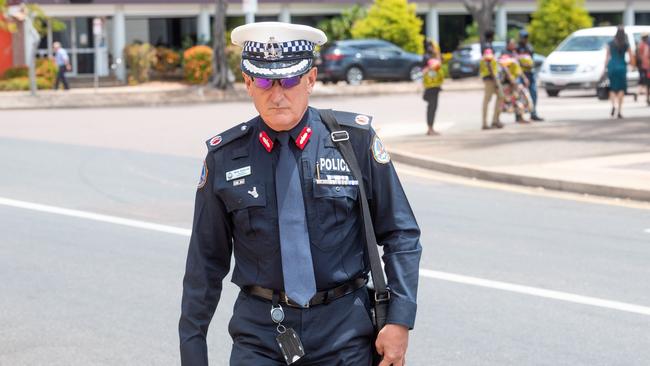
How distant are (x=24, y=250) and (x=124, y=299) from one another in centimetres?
255

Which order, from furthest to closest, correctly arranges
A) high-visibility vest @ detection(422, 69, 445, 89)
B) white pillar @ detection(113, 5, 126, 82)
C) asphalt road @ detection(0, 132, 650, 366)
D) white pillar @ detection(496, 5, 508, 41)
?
white pillar @ detection(496, 5, 508, 41)
white pillar @ detection(113, 5, 126, 82)
high-visibility vest @ detection(422, 69, 445, 89)
asphalt road @ detection(0, 132, 650, 366)

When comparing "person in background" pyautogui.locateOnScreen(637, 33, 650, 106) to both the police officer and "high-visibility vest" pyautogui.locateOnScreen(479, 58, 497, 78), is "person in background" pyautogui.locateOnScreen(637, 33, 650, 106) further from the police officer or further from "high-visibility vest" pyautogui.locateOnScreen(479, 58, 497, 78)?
the police officer

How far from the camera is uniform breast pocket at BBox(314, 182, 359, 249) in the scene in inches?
157

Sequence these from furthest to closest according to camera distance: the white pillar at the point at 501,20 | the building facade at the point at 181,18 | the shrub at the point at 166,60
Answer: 1. the white pillar at the point at 501,20
2. the building facade at the point at 181,18
3. the shrub at the point at 166,60

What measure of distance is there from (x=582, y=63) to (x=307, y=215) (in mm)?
29923

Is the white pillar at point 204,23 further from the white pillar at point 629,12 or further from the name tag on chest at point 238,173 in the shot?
the name tag on chest at point 238,173

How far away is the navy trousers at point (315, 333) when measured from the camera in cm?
396

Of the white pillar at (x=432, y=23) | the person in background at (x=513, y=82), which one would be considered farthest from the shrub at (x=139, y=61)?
the person in background at (x=513, y=82)

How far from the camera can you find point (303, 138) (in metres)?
4.04

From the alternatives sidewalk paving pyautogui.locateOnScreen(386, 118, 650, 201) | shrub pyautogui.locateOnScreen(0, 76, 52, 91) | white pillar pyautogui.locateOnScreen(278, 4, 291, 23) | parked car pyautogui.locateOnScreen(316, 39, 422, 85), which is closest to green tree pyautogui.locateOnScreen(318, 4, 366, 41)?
white pillar pyautogui.locateOnScreen(278, 4, 291, 23)

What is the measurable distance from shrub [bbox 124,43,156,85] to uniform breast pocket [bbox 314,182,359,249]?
4172cm

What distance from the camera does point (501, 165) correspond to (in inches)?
672

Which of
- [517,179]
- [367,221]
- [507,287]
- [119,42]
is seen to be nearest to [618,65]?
[517,179]

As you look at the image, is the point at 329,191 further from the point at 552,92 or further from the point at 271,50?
the point at 552,92
